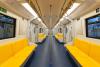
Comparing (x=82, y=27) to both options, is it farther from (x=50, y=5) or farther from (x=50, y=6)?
(x=50, y=5)

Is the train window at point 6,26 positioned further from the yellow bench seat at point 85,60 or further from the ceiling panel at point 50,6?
the yellow bench seat at point 85,60

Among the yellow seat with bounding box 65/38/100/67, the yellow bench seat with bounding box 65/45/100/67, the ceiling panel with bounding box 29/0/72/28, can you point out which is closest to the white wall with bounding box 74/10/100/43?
the yellow seat with bounding box 65/38/100/67

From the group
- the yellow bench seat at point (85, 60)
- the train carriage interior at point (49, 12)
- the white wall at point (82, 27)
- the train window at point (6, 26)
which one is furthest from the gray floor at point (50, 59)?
the train window at point (6, 26)

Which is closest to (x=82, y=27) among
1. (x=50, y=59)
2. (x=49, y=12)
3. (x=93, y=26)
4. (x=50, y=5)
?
(x=93, y=26)

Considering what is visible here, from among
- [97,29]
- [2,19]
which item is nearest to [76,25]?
[97,29]

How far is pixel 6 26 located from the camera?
5.11 m

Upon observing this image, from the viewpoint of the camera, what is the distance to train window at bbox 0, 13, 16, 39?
462cm

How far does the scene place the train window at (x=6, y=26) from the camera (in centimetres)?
462

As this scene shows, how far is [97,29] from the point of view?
16.3 ft

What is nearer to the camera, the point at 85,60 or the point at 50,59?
the point at 85,60

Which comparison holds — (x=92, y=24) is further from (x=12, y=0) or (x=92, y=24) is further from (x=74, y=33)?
(x=12, y=0)

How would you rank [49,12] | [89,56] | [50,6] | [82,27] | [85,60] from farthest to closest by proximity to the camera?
[82,27], [49,12], [50,6], [89,56], [85,60]

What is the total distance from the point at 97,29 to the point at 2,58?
3849mm

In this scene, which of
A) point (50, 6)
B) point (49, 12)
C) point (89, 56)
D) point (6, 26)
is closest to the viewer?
point (89, 56)
